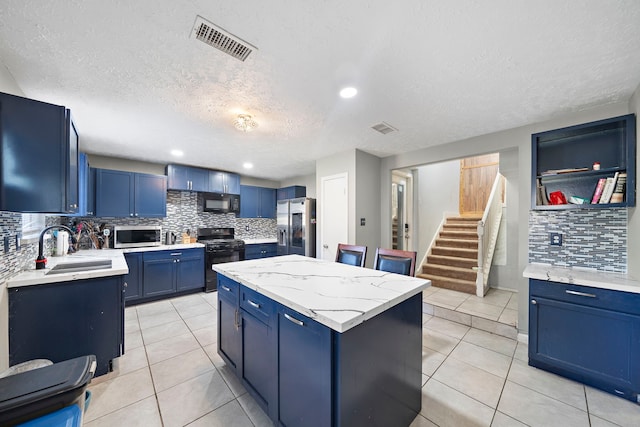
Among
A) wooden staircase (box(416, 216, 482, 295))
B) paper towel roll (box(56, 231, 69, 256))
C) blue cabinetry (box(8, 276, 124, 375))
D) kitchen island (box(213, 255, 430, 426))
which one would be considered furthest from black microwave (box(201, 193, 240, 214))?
wooden staircase (box(416, 216, 482, 295))

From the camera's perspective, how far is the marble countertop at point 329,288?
3.82ft

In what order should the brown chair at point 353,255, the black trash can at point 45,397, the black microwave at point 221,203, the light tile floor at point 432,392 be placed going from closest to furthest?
the black trash can at point 45,397 → the light tile floor at point 432,392 → the brown chair at point 353,255 → the black microwave at point 221,203

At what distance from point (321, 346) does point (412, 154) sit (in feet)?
11.0

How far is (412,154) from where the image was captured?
3742 mm

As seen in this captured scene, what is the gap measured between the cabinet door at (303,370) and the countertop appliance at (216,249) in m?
3.14

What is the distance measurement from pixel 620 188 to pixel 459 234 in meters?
3.17

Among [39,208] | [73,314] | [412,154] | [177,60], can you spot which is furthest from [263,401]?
[412,154]

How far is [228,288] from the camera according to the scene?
196 cm

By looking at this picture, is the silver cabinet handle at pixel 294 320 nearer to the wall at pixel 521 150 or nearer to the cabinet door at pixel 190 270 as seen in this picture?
the wall at pixel 521 150

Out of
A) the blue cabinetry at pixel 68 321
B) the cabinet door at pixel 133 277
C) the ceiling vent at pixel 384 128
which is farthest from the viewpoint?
the cabinet door at pixel 133 277

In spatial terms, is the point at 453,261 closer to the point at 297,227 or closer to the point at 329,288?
the point at 297,227

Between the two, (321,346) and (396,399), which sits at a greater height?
(321,346)

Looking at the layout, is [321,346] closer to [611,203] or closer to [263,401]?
[263,401]

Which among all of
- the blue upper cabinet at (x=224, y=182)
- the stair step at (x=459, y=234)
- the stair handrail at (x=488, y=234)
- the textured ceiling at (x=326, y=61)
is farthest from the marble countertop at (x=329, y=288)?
the stair step at (x=459, y=234)
